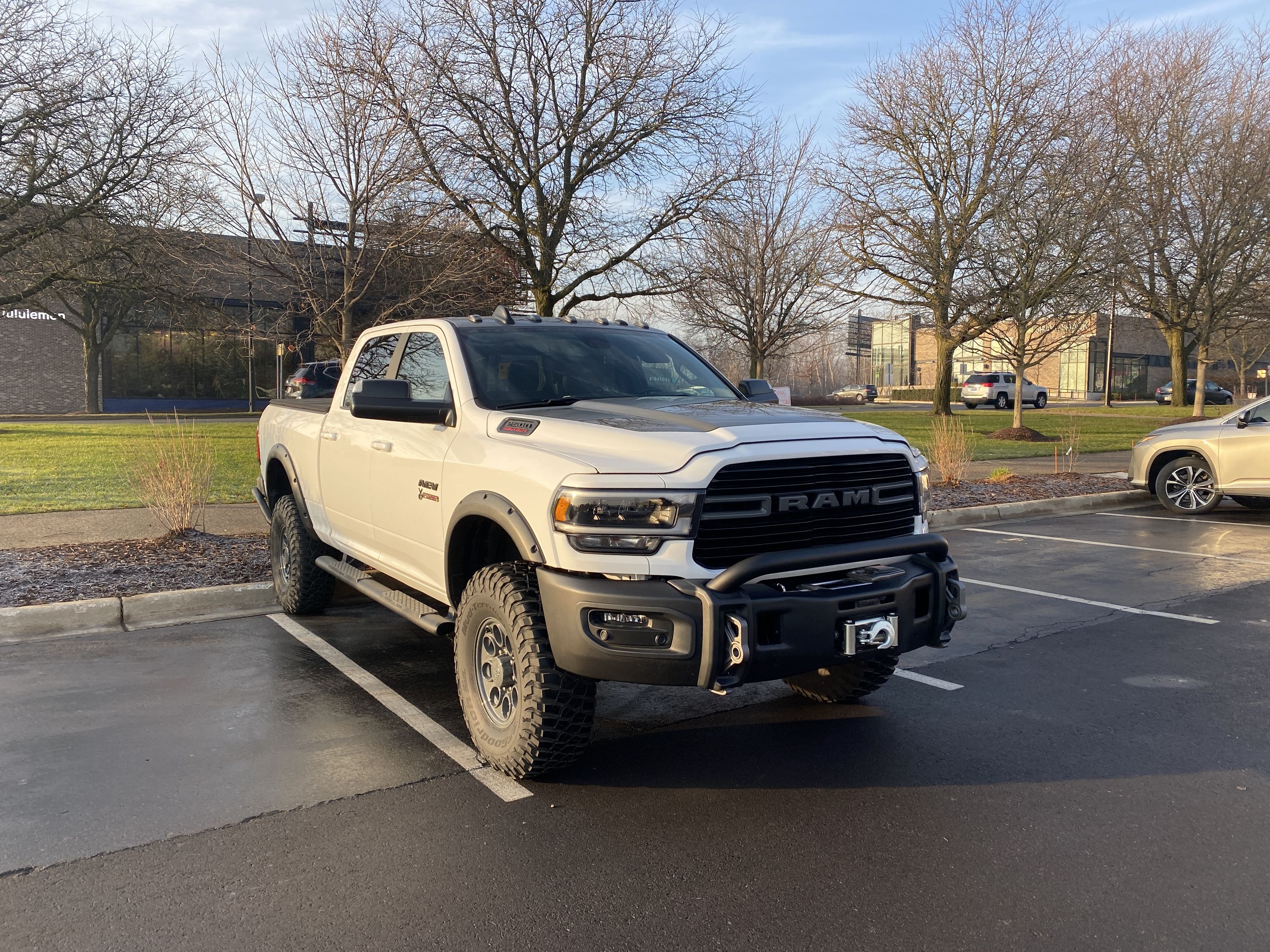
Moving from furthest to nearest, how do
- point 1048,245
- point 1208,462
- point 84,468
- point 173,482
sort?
point 1048,245, point 84,468, point 1208,462, point 173,482

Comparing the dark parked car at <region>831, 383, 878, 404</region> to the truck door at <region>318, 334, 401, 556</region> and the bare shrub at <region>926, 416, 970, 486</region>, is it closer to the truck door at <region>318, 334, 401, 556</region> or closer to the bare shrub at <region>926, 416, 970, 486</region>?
the bare shrub at <region>926, 416, 970, 486</region>

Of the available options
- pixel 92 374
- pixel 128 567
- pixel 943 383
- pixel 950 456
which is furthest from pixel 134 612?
pixel 92 374

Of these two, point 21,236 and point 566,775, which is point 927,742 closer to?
point 566,775

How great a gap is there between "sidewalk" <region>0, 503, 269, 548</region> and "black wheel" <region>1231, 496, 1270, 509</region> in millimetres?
12432

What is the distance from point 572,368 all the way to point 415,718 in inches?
78.3

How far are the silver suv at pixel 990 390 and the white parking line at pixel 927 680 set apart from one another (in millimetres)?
44067

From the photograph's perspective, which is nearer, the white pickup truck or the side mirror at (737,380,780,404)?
the white pickup truck

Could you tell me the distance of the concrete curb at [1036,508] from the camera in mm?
11664

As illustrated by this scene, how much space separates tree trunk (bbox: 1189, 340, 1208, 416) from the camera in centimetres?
3106

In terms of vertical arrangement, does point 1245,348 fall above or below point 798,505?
above

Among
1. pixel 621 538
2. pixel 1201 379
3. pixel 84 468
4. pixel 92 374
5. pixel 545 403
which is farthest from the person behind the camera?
pixel 92 374

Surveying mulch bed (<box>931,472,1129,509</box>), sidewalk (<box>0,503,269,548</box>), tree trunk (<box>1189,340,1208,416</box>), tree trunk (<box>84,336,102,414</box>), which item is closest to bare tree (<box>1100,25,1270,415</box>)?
tree trunk (<box>1189,340,1208,416</box>)

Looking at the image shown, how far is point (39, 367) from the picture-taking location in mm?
39719

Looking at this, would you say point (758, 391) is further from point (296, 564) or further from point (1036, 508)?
point (1036, 508)
